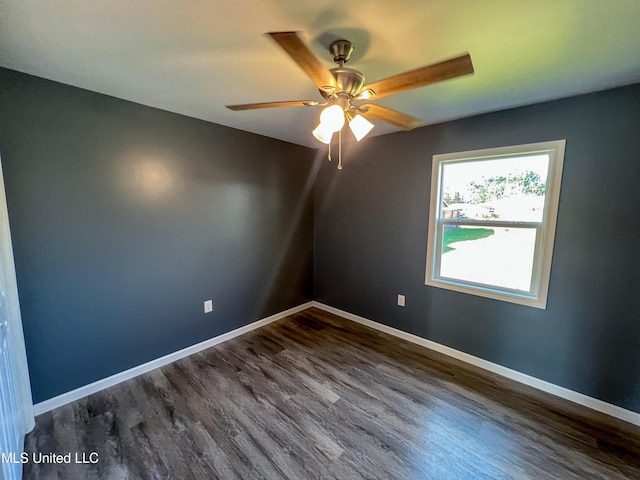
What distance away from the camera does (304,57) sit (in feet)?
3.45

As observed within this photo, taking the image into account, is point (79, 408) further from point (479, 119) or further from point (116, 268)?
point (479, 119)

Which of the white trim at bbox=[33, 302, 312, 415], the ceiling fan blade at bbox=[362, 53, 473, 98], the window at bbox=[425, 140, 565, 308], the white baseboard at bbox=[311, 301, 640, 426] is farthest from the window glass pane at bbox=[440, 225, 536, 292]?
the white trim at bbox=[33, 302, 312, 415]

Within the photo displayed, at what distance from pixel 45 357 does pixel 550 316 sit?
3761 millimetres

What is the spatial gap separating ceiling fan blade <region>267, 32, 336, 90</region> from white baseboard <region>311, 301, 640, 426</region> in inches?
102

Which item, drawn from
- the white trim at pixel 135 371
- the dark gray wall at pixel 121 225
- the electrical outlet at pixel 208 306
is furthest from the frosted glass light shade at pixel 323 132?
the white trim at pixel 135 371

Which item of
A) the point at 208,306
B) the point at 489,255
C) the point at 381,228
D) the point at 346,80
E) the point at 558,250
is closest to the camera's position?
the point at 346,80

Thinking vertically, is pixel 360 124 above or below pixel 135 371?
above

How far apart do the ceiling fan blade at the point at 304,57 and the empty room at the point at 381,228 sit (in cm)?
1

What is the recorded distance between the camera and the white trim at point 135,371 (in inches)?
73.0

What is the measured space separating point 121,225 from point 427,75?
2.34 m

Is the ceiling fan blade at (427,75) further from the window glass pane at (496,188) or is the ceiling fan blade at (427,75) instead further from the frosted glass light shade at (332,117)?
the window glass pane at (496,188)

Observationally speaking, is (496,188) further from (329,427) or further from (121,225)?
(121,225)

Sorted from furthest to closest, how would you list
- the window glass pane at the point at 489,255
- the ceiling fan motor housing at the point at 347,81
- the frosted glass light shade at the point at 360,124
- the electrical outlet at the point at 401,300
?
the electrical outlet at the point at 401,300
the window glass pane at the point at 489,255
the frosted glass light shade at the point at 360,124
the ceiling fan motor housing at the point at 347,81

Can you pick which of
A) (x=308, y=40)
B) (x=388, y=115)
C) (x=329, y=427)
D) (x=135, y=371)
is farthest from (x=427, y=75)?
(x=135, y=371)
